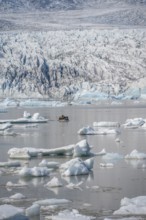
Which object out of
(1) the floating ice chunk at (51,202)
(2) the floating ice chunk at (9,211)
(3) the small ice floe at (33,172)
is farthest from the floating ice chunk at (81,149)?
(2) the floating ice chunk at (9,211)

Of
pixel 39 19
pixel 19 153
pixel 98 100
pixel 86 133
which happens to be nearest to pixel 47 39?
pixel 98 100

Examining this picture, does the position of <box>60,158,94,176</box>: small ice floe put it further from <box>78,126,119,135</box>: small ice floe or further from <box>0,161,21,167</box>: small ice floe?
<box>78,126,119,135</box>: small ice floe

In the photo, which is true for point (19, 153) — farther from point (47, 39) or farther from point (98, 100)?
point (47, 39)

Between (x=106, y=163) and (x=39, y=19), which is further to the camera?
(x=39, y=19)

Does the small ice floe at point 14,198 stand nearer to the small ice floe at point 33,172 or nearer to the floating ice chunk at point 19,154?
the small ice floe at point 33,172

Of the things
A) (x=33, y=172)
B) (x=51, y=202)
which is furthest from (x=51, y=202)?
(x=33, y=172)

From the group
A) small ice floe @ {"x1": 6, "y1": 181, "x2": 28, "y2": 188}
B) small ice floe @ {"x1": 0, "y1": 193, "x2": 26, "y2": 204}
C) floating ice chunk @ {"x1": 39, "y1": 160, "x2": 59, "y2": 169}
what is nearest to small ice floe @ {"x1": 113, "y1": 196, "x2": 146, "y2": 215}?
small ice floe @ {"x1": 0, "y1": 193, "x2": 26, "y2": 204}

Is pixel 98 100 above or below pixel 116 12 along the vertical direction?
below

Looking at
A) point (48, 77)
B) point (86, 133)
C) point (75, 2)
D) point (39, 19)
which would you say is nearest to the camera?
point (86, 133)
